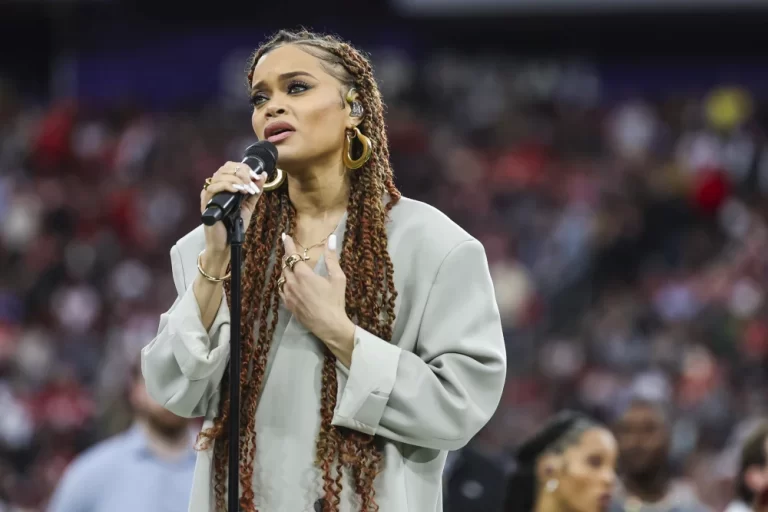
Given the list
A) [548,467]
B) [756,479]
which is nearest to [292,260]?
[548,467]

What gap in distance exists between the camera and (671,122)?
15.9 metres

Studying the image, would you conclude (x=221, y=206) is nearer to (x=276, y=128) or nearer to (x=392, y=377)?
(x=276, y=128)

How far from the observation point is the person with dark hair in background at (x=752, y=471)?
505 cm

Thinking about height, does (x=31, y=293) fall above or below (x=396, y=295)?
below

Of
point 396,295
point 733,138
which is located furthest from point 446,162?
point 396,295

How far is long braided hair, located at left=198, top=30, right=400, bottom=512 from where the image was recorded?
3100 millimetres

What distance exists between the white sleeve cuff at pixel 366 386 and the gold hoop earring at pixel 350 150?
48 centimetres

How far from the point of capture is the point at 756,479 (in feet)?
16.6

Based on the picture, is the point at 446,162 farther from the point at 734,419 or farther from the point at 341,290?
the point at 341,290

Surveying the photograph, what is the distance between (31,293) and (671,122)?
7.44 metres

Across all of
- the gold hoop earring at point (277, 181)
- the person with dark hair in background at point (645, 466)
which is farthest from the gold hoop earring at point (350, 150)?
the person with dark hair in background at point (645, 466)

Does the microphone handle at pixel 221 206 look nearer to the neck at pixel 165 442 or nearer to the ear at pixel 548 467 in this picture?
the ear at pixel 548 467

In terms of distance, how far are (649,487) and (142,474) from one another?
2.09m

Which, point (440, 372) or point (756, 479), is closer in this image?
point (440, 372)
